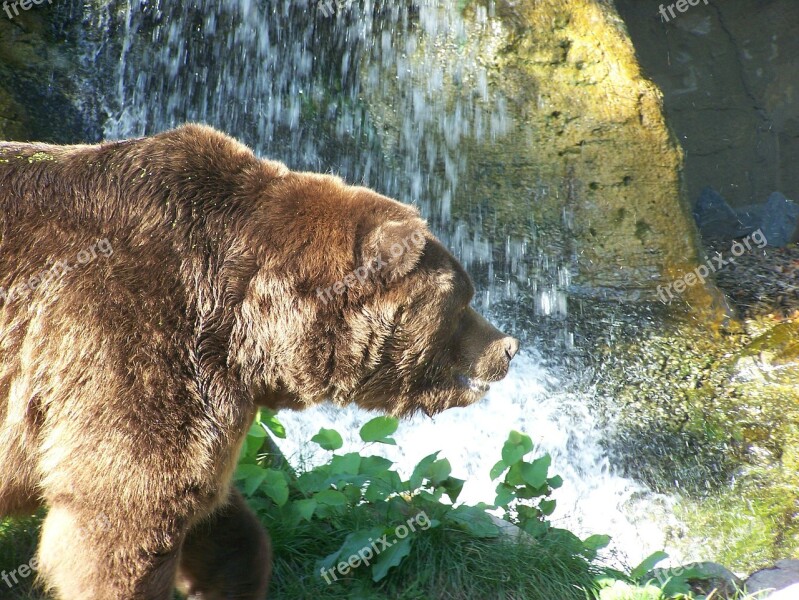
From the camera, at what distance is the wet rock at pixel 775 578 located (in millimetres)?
3920

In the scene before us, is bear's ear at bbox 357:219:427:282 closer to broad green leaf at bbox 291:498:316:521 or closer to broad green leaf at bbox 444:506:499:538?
broad green leaf at bbox 291:498:316:521

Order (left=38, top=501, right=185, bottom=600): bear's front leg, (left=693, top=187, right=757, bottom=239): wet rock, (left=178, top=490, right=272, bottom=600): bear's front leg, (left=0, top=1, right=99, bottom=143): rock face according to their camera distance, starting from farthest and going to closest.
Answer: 1. (left=693, top=187, right=757, bottom=239): wet rock
2. (left=0, top=1, right=99, bottom=143): rock face
3. (left=178, top=490, right=272, bottom=600): bear's front leg
4. (left=38, top=501, right=185, bottom=600): bear's front leg

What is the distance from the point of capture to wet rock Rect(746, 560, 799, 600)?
12.9 ft

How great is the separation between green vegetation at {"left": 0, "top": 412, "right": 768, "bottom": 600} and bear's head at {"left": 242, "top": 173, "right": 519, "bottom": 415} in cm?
63

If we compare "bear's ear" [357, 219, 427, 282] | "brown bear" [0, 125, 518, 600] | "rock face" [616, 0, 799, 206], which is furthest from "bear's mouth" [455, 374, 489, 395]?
"rock face" [616, 0, 799, 206]

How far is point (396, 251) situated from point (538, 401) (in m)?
3.26

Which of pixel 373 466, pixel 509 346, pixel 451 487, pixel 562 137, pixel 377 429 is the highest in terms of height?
pixel 562 137

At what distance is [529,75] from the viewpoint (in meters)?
6.80

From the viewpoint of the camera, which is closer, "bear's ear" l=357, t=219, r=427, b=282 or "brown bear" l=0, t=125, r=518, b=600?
"brown bear" l=0, t=125, r=518, b=600

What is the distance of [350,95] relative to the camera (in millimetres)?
7262

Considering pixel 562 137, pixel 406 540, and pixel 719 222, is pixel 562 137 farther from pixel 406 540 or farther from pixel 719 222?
pixel 406 540

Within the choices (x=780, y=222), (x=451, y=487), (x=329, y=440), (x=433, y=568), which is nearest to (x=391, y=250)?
(x=329, y=440)

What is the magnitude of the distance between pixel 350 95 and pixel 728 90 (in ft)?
14.9

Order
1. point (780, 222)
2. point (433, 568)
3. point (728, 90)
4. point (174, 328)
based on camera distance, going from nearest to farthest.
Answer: point (174, 328)
point (433, 568)
point (780, 222)
point (728, 90)
